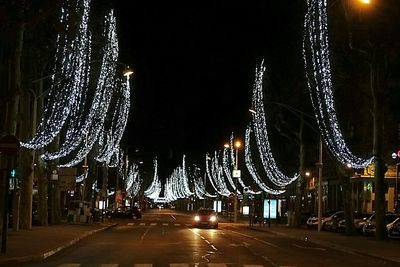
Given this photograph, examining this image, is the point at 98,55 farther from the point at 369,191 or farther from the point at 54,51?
the point at 369,191

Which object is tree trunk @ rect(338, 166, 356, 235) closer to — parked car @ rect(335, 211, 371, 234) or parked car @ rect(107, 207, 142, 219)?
parked car @ rect(335, 211, 371, 234)

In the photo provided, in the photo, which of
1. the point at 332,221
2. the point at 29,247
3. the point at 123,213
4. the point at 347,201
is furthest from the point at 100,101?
the point at 123,213

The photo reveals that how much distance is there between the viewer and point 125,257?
2422cm

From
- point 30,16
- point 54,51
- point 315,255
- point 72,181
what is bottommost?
point 315,255

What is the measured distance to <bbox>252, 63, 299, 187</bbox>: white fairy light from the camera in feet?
193

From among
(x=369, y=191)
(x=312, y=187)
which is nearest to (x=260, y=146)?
(x=369, y=191)

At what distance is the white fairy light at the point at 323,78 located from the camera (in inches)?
1540

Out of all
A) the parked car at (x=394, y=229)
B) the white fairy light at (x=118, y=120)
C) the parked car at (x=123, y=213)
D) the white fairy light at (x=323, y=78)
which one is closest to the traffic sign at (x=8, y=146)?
the white fairy light at (x=323, y=78)

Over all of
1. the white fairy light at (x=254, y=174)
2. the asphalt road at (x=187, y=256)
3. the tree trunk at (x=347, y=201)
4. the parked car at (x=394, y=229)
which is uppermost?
the white fairy light at (x=254, y=174)

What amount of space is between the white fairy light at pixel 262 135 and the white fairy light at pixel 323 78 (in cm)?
730

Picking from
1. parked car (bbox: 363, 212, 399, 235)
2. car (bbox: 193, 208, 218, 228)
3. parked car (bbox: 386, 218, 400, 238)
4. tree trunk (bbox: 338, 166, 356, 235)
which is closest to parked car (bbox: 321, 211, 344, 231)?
parked car (bbox: 363, 212, 399, 235)

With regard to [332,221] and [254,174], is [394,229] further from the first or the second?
[254,174]

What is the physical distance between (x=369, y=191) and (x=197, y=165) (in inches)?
2919

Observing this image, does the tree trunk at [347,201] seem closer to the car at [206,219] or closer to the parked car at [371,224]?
the parked car at [371,224]
